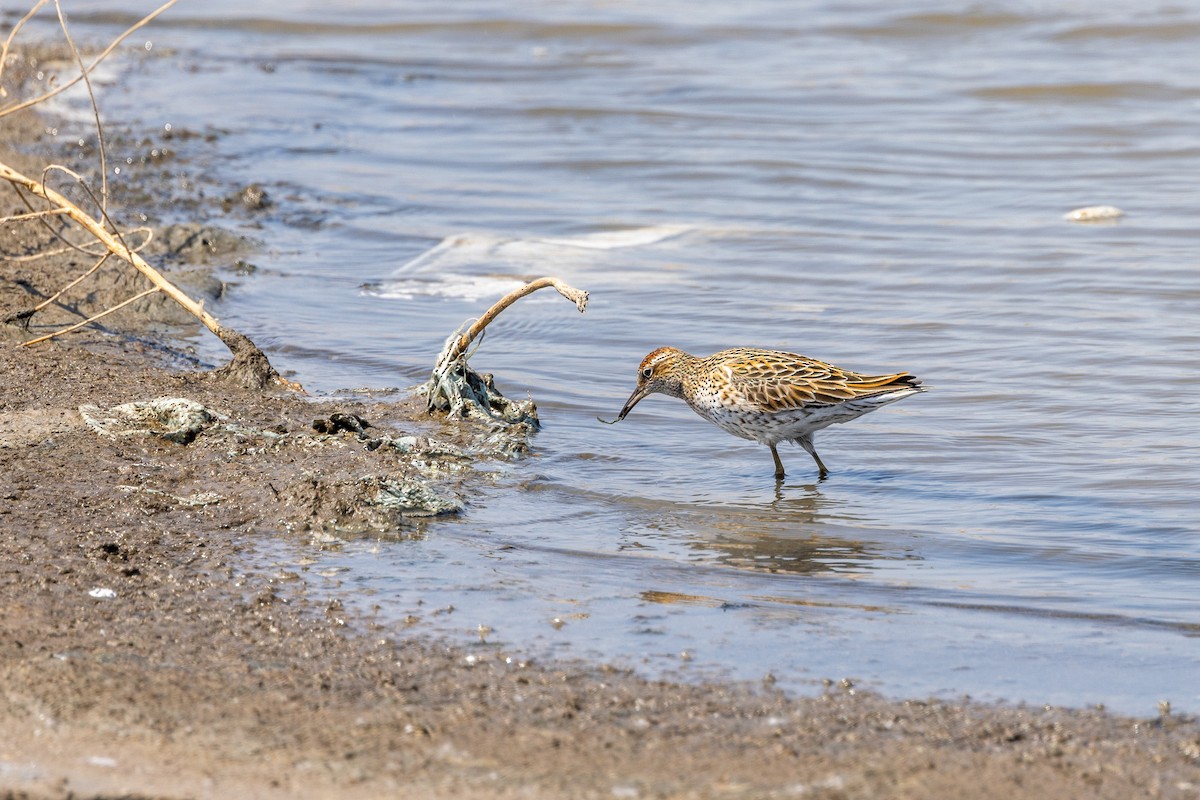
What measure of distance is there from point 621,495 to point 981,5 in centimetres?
1916

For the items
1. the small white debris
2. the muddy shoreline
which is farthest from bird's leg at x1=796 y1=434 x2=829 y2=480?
the small white debris

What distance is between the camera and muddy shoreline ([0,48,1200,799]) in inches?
166

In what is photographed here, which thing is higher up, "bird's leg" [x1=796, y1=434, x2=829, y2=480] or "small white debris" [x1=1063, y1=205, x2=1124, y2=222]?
"small white debris" [x1=1063, y1=205, x2=1124, y2=222]

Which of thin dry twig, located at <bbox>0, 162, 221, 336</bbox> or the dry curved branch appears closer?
thin dry twig, located at <bbox>0, 162, 221, 336</bbox>

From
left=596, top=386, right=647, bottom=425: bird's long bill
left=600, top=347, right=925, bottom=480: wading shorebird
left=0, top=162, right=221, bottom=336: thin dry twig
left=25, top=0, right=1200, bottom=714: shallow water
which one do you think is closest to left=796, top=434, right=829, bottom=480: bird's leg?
left=600, top=347, right=925, bottom=480: wading shorebird

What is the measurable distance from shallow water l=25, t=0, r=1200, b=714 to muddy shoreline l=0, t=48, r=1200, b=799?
0.31 m

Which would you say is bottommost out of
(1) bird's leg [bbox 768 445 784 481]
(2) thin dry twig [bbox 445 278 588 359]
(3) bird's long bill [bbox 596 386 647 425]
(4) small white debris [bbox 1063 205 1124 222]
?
(1) bird's leg [bbox 768 445 784 481]

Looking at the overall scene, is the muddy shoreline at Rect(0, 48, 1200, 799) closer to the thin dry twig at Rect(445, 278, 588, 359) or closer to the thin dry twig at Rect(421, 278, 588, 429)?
the thin dry twig at Rect(445, 278, 588, 359)

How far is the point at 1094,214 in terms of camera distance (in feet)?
43.8

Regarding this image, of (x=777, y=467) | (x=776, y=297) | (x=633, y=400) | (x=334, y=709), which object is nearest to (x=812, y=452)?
(x=777, y=467)

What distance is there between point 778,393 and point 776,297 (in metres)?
3.67

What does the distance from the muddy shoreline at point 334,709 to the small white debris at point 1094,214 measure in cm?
860

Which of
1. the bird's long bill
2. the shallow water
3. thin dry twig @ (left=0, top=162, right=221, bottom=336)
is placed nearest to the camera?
the shallow water

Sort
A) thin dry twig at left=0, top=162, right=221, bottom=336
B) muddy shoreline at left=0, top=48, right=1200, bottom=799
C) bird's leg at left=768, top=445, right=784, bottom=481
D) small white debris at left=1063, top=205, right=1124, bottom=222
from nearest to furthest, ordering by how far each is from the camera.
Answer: muddy shoreline at left=0, top=48, right=1200, bottom=799, thin dry twig at left=0, top=162, right=221, bottom=336, bird's leg at left=768, top=445, right=784, bottom=481, small white debris at left=1063, top=205, right=1124, bottom=222
